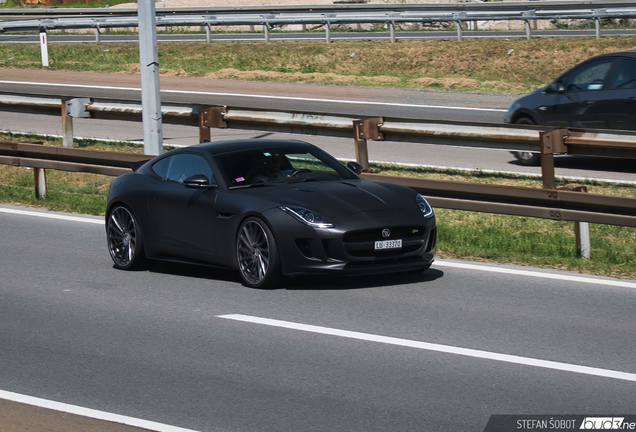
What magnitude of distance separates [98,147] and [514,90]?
1150 cm

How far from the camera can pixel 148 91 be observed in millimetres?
13648

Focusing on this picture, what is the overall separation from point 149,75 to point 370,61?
593 inches

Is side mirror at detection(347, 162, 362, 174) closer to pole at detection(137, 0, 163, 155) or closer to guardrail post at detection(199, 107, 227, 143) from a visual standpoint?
pole at detection(137, 0, 163, 155)

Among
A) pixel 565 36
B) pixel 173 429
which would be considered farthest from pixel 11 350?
pixel 565 36

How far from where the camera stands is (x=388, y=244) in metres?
8.65

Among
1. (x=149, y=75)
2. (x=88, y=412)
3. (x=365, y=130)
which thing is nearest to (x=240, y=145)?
(x=365, y=130)

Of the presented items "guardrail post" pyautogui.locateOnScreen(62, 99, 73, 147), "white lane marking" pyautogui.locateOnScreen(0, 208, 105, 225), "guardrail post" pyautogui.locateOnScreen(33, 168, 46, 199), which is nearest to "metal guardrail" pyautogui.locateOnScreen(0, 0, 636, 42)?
"guardrail post" pyautogui.locateOnScreen(62, 99, 73, 147)

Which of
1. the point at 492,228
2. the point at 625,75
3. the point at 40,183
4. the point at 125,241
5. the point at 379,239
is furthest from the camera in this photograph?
the point at 625,75

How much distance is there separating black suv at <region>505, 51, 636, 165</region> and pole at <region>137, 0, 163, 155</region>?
19.7ft

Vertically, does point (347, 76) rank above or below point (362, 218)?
above

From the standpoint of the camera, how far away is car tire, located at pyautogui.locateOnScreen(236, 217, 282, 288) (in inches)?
340

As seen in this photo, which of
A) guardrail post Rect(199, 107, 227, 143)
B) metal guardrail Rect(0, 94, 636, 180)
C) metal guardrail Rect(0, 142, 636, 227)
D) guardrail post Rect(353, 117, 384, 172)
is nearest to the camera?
metal guardrail Rect(0, 142, 636, 227)

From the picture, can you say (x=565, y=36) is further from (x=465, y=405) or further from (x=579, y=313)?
(x=465, y=405)

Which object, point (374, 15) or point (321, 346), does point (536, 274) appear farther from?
point (374, 15)
